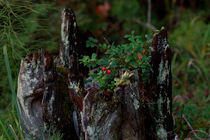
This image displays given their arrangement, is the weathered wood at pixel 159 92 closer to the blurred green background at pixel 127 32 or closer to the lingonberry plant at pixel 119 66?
the lingonberry plant at pixel 119 66

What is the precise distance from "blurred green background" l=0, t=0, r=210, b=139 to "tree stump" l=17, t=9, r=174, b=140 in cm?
23

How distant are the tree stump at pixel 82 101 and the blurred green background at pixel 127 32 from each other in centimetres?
23

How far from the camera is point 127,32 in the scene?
7.68ft

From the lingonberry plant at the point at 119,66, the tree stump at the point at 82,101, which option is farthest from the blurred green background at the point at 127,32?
the lingonberry plant at the point at 119,66

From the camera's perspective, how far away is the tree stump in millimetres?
1346

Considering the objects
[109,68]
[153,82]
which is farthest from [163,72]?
[109,68]

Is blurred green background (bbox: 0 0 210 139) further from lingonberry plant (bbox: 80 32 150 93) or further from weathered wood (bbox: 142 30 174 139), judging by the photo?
lingonberry plant (bbox: 80 32 150 93)

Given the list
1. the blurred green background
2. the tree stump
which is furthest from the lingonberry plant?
the blurred green background

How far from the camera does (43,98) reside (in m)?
1.41

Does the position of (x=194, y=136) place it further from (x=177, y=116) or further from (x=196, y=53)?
(x=196, y=53)

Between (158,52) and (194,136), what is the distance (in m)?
0.68

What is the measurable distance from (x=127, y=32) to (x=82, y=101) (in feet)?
3.79

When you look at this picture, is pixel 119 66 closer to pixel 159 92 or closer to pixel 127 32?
pixel 159 92

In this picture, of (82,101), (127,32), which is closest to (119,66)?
(82,101)
